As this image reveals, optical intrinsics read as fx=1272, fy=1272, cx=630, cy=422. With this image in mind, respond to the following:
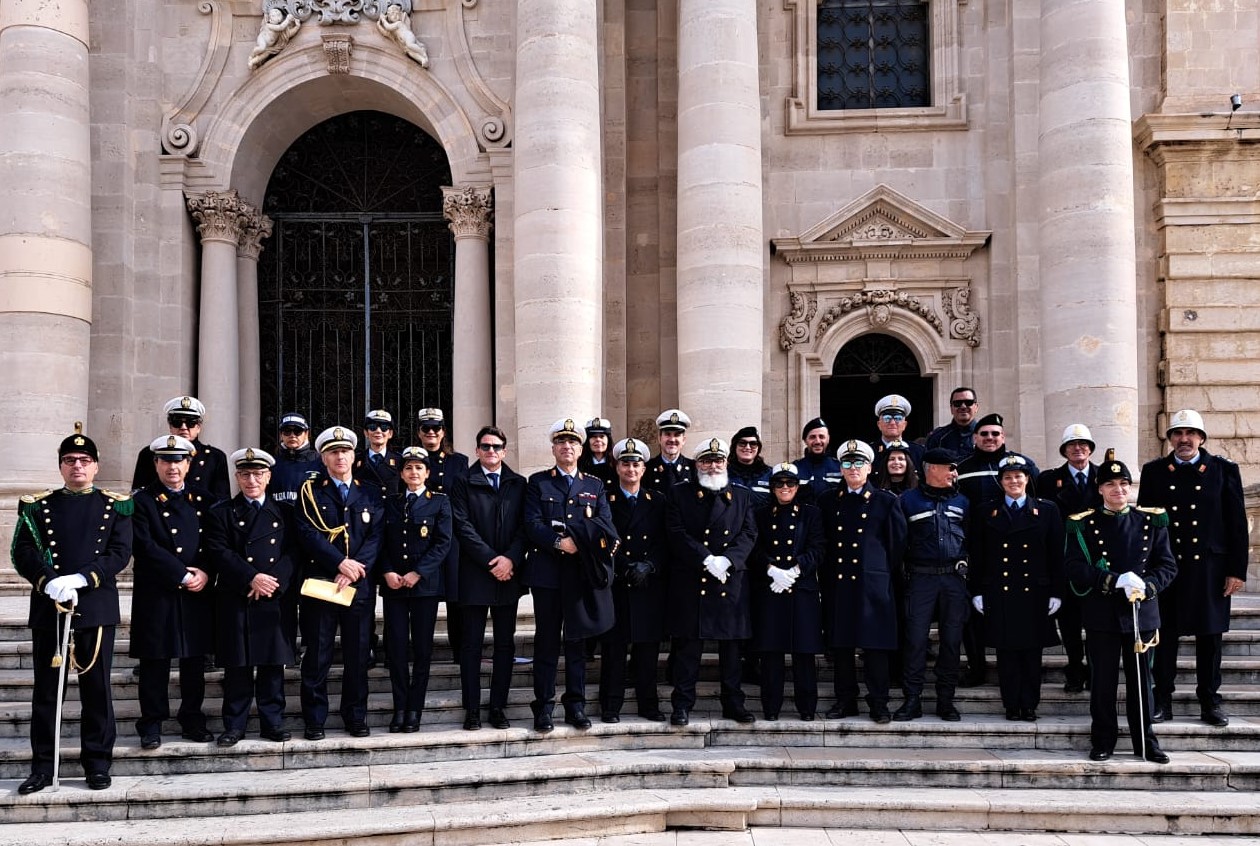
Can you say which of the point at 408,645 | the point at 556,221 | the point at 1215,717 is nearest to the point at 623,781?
the point at 408,645

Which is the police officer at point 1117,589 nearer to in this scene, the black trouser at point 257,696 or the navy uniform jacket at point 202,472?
the black trouser at point 257,696

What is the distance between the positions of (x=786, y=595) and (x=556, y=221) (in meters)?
6.40

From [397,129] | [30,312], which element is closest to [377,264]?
[397,129]

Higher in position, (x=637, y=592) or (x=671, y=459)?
(x=671, y=459)

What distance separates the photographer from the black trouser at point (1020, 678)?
9781 mm

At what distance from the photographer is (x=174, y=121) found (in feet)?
56.9

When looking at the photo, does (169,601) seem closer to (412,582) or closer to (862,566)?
(412,582)

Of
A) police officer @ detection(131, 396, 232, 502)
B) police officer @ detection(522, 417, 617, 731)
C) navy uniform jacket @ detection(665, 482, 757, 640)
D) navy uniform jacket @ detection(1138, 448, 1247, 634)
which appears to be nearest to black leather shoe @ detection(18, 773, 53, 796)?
police officer @ detection(131, 396, 232, 502)

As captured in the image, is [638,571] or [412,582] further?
[638,571]

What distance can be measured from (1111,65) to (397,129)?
9843mm

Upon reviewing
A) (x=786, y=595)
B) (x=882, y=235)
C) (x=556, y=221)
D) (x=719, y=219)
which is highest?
(x=882, y=235)

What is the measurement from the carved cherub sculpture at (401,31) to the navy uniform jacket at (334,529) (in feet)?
30.8

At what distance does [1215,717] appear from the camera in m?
9.56

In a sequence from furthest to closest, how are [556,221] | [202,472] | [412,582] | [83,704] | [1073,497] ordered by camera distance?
[556,221] < [1073,497] < [202,472] < [412,582] < [83,704]
